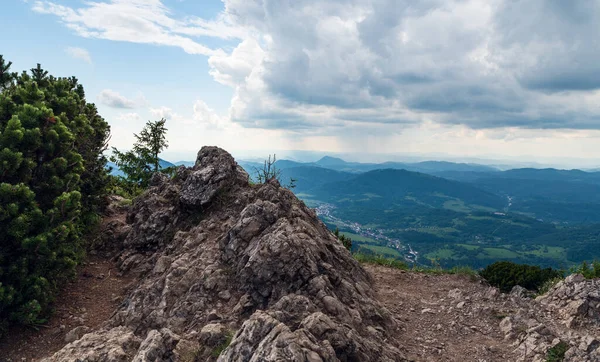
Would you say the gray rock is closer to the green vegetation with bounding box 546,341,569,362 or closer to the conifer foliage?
the conifer foliage

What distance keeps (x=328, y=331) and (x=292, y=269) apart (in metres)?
3.42

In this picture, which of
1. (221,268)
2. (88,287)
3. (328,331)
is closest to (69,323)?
(88,287)

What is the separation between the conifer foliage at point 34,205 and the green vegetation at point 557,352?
18.7 m

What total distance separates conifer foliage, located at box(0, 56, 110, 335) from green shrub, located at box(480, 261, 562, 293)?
22.2m

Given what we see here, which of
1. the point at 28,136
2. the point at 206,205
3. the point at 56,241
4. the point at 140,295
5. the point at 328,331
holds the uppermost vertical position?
the point at 28,136

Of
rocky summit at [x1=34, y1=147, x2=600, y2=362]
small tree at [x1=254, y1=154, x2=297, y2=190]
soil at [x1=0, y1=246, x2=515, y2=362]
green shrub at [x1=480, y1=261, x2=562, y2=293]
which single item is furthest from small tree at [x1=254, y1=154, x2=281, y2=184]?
green shrub at [x1=480, y1=261, x2=562, y2=293]

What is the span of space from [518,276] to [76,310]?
23129mm

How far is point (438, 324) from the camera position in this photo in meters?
14.6

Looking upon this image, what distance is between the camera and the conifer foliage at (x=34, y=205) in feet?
41.8

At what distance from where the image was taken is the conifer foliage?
41.8ft

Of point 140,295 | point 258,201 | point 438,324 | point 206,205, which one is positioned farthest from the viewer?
point 206,205

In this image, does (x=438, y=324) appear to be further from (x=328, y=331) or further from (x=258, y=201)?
(x=258, y=201)

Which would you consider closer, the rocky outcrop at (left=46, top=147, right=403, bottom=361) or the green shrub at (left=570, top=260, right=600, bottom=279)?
the rocky outcrop at (left=46, top=147, right=403, bottom=361)

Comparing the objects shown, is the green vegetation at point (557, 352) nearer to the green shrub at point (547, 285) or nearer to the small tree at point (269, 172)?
the green shrub at point (547, 285)
